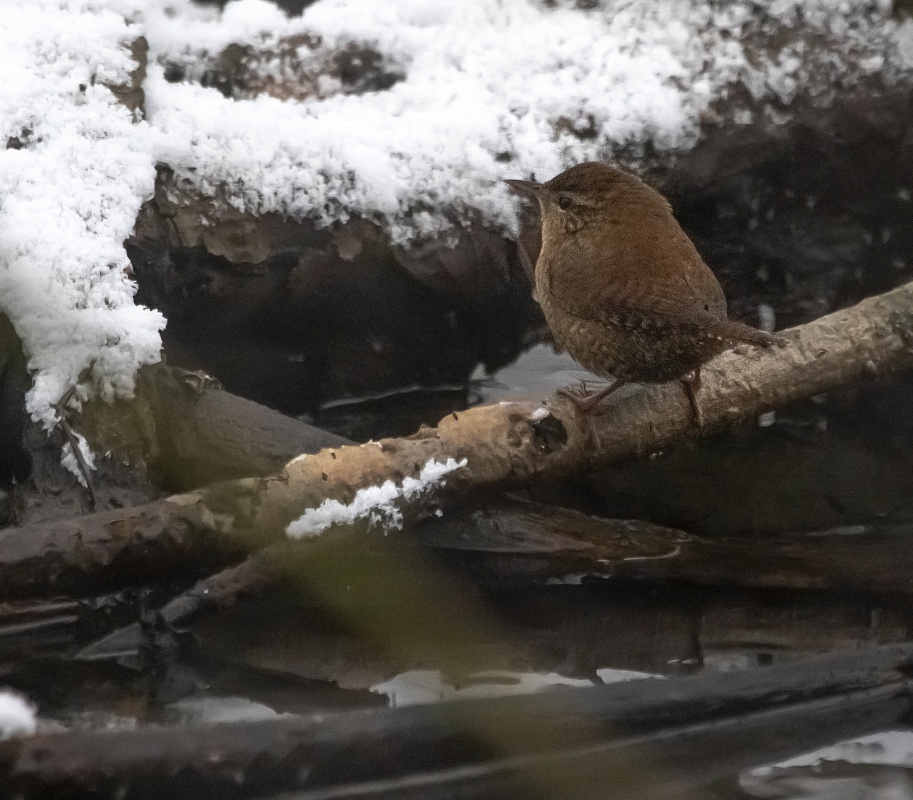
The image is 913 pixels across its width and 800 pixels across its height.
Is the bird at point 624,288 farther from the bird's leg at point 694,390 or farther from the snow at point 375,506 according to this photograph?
the snow at point 375,506

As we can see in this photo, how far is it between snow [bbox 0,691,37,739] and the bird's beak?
2006 mm

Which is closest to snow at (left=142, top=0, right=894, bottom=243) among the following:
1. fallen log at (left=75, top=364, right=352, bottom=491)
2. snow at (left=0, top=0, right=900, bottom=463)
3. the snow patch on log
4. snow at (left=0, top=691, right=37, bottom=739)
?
snow at (left=0, top=0, right=900, bottom=463)

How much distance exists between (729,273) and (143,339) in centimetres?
223

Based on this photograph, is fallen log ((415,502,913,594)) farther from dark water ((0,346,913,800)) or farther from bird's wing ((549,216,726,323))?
bird's wing ((549,216,726,323))

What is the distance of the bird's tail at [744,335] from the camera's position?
232 cm

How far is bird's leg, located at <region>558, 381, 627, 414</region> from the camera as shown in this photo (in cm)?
273

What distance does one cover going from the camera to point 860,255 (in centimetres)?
389

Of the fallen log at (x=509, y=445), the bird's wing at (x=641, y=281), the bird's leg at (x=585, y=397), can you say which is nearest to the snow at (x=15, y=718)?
the fallen log at (x=509, y=445)

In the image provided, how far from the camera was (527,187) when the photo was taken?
310 cm

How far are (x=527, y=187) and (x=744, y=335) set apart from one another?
1016 mm

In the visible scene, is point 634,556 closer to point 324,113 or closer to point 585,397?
point 585,397

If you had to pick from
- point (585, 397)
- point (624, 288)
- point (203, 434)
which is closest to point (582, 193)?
point (624, 288)

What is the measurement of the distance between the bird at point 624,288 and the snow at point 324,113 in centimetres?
50

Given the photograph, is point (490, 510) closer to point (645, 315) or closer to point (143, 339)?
point (645, 315)
